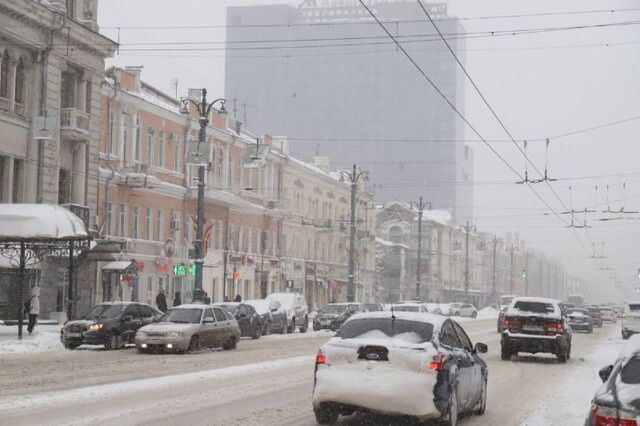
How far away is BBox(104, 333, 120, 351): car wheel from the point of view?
28328 millimetres

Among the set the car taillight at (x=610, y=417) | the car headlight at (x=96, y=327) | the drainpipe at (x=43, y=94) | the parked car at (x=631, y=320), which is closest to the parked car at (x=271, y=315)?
the drainpipe at (x=43, y=94)

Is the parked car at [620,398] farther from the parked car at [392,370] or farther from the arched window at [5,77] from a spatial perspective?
the arched window at [5,77]

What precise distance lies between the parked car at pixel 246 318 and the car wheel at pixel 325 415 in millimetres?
23556

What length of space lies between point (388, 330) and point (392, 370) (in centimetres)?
94

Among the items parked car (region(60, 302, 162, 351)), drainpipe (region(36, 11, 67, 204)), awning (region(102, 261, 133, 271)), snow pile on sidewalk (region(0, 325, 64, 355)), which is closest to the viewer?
snow pile on sidewalk (region(0, 325, 64, 355))

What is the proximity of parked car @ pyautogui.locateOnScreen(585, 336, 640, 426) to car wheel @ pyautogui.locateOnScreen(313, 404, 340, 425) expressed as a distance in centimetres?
482

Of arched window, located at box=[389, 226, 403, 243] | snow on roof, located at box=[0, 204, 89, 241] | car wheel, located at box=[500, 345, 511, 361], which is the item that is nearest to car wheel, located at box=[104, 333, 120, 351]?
snow on roof, located at box=[0, 204, 89, 241]

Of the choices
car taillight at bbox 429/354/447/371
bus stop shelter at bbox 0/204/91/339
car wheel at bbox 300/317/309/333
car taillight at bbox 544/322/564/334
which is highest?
bus stop shelter at bbox 0/204/91/339

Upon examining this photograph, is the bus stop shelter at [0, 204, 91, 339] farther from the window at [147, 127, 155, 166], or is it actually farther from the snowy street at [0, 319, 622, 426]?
the window at [147, 127, 155, 166]

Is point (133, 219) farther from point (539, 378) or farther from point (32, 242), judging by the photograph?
point (539, 378)

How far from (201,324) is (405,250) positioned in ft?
306

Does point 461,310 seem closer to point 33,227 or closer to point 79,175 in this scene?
point 79,175

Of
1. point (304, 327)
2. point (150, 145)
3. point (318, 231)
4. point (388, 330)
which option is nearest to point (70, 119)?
point (150, 145)

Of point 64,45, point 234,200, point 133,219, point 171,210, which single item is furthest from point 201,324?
point 234,200
